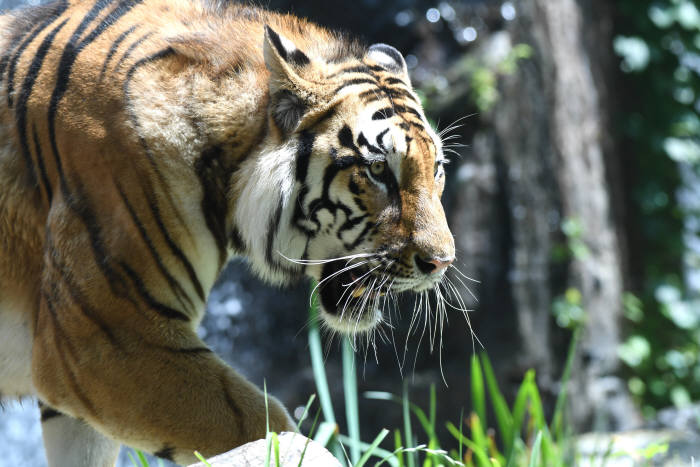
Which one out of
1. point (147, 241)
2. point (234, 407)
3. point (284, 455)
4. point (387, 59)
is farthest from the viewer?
point (387, 59)

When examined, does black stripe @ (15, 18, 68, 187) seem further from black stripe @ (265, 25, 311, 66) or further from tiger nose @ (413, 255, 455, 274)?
tiger nose @ (413, 255, 455, 274)

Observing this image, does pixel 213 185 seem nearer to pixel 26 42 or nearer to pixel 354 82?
pixel 354 82

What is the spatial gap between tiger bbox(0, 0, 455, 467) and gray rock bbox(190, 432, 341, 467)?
0.82 ft

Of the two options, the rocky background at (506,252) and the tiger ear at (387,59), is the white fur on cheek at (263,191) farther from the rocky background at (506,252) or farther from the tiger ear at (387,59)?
the rocky background at (506,252)

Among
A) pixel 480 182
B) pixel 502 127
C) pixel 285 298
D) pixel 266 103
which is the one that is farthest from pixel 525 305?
pixel 266 103

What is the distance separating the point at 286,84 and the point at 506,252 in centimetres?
389

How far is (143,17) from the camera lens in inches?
119

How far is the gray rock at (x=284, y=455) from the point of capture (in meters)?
2.23

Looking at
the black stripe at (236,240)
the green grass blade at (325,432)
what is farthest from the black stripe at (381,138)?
the green grass blade at (325,432)

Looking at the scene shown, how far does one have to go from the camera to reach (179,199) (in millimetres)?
2770

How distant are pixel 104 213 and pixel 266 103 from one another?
2.20 feet

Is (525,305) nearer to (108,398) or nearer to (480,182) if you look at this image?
(480,182)

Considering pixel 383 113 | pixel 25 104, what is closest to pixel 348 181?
pixel 383 113

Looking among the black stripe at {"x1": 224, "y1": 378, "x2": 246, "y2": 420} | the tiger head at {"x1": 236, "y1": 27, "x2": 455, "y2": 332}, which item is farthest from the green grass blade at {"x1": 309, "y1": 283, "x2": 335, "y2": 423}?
the black stripe at {"x1": 224, "y1": 378, "x2": 246, "y2": 420}
